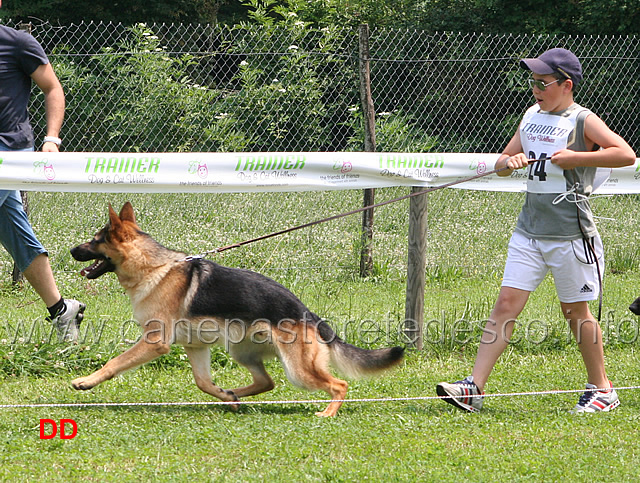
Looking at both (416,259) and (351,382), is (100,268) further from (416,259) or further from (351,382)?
(416,259)

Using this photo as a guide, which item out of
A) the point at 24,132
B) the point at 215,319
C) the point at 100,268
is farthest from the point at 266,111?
the point at 215,319

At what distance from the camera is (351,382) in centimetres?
480

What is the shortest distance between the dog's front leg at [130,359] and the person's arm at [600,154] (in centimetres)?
228

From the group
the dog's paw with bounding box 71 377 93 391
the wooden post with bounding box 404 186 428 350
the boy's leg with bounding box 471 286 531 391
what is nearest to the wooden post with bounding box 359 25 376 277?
the wooden post with bounding box 404 186 428 350

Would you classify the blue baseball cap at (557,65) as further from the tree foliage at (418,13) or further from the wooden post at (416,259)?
the tree foliage at (418,13)

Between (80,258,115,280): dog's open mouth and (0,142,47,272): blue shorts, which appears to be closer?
(80,258,115,280): dog's open mouth

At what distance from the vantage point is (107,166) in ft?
15.3

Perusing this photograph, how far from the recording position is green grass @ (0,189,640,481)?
3.32 metres

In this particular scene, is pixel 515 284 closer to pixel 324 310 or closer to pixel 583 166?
pixel 583 166

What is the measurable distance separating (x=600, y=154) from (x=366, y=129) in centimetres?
348

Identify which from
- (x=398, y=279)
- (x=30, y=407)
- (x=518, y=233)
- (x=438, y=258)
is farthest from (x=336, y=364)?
(x=438, y=258)

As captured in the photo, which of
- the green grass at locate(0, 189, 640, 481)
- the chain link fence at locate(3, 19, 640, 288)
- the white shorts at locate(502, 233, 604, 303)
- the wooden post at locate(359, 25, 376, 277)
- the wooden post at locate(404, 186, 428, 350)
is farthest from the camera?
the chain link fence at locate(3, 19, 640, 288)

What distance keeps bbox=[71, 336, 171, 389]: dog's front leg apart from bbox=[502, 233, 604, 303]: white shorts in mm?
1920

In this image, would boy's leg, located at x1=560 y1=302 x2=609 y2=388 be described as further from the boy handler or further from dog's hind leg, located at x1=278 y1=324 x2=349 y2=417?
dog's hind leg, located at x1=278 y1=324 x2=349 y2=417
